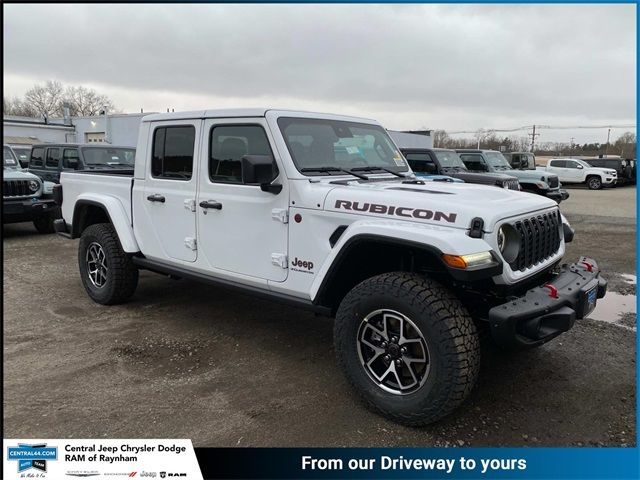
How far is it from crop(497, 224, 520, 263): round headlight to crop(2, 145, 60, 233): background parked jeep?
795 cm

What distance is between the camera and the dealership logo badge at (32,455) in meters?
2.76

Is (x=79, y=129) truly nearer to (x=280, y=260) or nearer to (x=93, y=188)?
(x=93, y=188)

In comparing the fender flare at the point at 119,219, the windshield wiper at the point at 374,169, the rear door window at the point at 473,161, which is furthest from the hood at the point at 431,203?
the rear door window at the point at 473,161

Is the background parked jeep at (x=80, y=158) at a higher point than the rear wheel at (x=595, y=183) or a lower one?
higher

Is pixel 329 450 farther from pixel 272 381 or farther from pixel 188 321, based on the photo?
pixel 188 321

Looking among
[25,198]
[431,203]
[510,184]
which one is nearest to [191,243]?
[431,203]

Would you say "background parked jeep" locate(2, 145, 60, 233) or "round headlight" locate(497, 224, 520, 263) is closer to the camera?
"round headlight" locate(497, 224, 520, 263)

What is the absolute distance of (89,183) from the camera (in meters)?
5.39

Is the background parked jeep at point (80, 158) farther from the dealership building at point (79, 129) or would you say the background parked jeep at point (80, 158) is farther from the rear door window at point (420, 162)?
the dealership building at point (79, 129)

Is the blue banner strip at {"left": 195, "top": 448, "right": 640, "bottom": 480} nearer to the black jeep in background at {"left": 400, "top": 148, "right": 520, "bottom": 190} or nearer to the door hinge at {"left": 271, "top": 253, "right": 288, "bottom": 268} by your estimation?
the door hinge at {"left": 271, "top": 253, "right": 288, "bottom": 268}

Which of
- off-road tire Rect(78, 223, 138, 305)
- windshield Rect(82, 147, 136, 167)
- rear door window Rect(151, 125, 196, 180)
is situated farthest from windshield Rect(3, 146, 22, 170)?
rear door window Rect(151, 125, 196, 180)

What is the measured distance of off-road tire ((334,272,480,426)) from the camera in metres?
2.72

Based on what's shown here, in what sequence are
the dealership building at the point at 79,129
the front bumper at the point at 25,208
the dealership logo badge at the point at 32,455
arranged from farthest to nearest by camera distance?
the dealership building at the point at 79,129 < the front bumper at the point at 25,208 < the dealership logo badge at the point at 32,455

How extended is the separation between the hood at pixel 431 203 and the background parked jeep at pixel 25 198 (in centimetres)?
712
